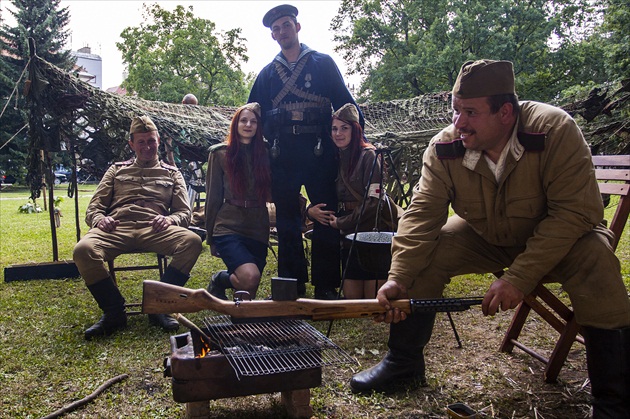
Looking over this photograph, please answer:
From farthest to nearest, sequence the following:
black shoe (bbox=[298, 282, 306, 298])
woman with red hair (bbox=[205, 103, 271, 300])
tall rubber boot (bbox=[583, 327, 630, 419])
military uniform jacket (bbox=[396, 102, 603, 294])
Result: black shoe (bbox=[298, 282, 306, 298]) → woman with red hair (bbox=[205, 103, 271, 300]) → military uniform jacket (bbox=[396, 102, 603, 294]) → tall rubber boot (bbox=[583, 327, 630, 419])

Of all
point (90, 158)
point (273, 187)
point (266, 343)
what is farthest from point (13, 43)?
point (266, 343)

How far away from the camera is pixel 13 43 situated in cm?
2536

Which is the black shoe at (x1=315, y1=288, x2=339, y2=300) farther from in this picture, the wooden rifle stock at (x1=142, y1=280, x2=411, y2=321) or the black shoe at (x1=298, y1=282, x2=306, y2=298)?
the wooden rifle stock at (x1=142, y1=280, x2=411, y2=321)

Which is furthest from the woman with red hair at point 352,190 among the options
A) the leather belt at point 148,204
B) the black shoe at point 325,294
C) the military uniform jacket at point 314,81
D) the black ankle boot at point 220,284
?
the leather belt at point 148,204

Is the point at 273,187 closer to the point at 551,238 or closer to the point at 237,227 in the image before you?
the point at 237,227

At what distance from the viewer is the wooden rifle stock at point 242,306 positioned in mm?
1924

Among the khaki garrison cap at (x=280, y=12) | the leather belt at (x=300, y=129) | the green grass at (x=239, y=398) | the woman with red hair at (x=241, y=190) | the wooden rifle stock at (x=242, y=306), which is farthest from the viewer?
the leather belt at (x=300, y=129)

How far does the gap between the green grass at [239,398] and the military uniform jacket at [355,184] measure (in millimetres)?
825

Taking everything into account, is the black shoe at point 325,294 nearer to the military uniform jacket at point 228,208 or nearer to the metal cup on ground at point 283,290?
the military uniform jacket at point 228,208

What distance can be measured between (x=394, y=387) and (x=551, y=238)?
1.14 metres

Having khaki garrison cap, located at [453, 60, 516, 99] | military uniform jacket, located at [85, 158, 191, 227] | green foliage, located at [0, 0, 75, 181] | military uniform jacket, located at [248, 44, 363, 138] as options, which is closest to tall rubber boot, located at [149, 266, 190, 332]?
military uniform jacket, located at [85, 158, 191, 227]

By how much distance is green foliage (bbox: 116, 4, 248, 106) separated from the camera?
106ft

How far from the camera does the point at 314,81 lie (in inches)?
164

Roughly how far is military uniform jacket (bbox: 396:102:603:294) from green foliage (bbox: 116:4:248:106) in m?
31.6
